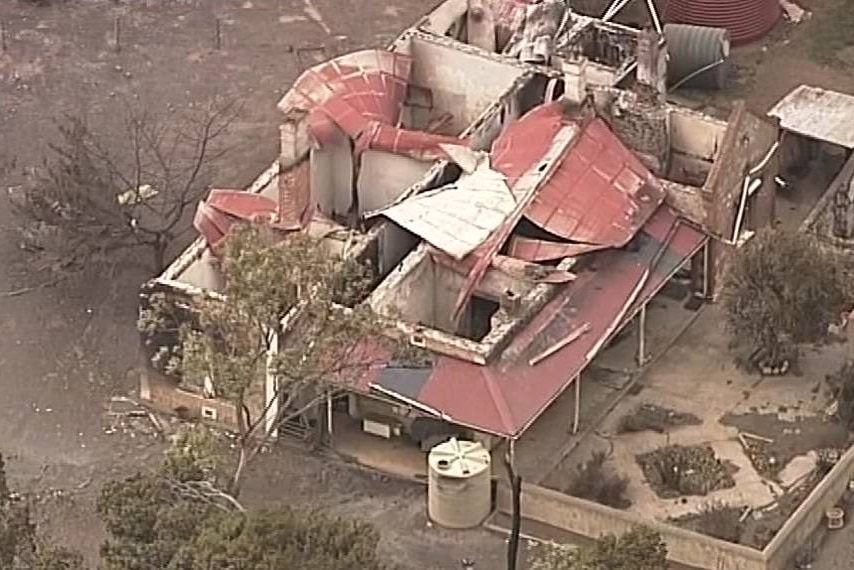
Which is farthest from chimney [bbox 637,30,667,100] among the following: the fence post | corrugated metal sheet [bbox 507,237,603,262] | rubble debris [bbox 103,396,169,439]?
the fence post

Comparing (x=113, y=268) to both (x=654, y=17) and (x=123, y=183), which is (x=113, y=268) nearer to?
(x=123, y=183)

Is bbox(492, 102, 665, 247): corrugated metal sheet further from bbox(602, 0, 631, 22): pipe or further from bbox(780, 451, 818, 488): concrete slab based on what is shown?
bbox(602, 0, 631, 22): pipe

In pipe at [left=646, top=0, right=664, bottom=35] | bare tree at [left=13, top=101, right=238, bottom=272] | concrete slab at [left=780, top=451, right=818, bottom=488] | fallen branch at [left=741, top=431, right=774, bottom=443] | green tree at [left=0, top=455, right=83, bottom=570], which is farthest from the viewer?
pipe at [left=646, top=0, right=664, bottom=35]

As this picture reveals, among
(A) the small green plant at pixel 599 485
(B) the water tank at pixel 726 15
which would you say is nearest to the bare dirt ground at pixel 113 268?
(A) the small green plant at pixel 599 485

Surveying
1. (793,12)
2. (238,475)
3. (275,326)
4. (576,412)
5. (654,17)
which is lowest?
(576,412)

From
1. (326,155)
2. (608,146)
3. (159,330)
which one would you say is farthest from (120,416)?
(608,146)

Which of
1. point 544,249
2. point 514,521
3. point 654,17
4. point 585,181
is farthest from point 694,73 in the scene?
point 514,521

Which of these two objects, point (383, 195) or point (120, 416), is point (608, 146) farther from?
point (120, 416)
